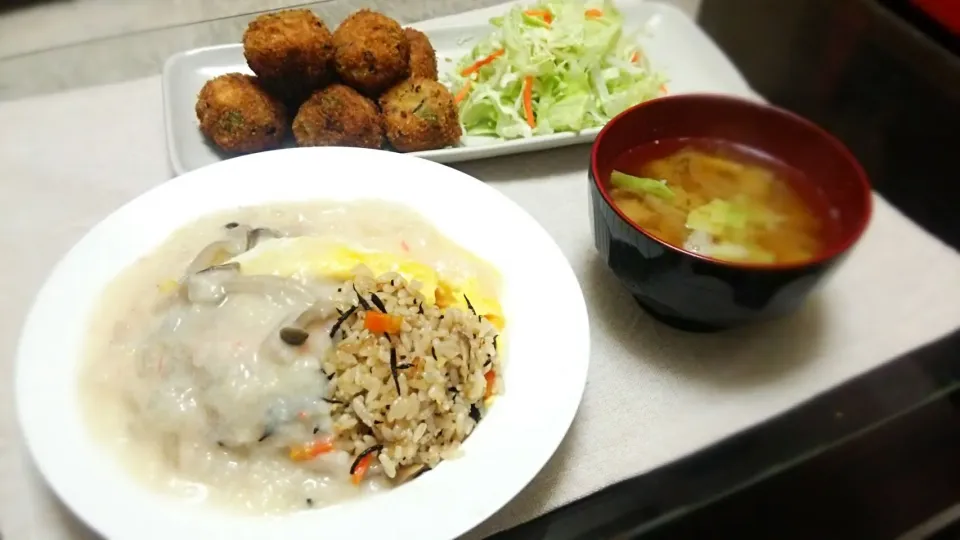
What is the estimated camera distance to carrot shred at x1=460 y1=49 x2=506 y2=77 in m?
1.85

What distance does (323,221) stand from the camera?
4.44 feet

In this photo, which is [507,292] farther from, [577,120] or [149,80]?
[149,80]

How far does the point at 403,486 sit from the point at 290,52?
3.28 feet

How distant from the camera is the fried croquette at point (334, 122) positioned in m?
1.56

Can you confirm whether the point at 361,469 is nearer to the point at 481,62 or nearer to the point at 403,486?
the point at 403,486

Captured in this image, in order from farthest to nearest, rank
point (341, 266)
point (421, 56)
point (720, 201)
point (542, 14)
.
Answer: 1. point (542, 14)
2. point (421, 56)
3. point (720, 201)
4. point (341, 266)

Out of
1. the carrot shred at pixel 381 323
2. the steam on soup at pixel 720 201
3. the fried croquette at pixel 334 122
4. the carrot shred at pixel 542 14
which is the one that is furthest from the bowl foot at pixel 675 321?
the carrot shred at pixel 542 14

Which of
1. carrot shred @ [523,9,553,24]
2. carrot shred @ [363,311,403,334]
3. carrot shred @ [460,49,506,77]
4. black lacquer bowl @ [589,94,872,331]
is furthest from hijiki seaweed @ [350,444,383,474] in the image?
carrot shred @ [523,9,553,24]

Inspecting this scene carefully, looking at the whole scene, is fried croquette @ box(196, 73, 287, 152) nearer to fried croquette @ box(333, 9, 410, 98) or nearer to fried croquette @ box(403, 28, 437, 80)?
fried croquette @ box(333, 9, 410, 98)

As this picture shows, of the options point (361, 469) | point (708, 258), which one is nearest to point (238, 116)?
point (361, 469)

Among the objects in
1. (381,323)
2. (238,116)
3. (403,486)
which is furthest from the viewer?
(238,116)

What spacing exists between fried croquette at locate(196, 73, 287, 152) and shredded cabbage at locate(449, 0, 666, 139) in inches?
17.2

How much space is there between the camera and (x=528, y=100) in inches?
70.4

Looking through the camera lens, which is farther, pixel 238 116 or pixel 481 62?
pixel 481 62
